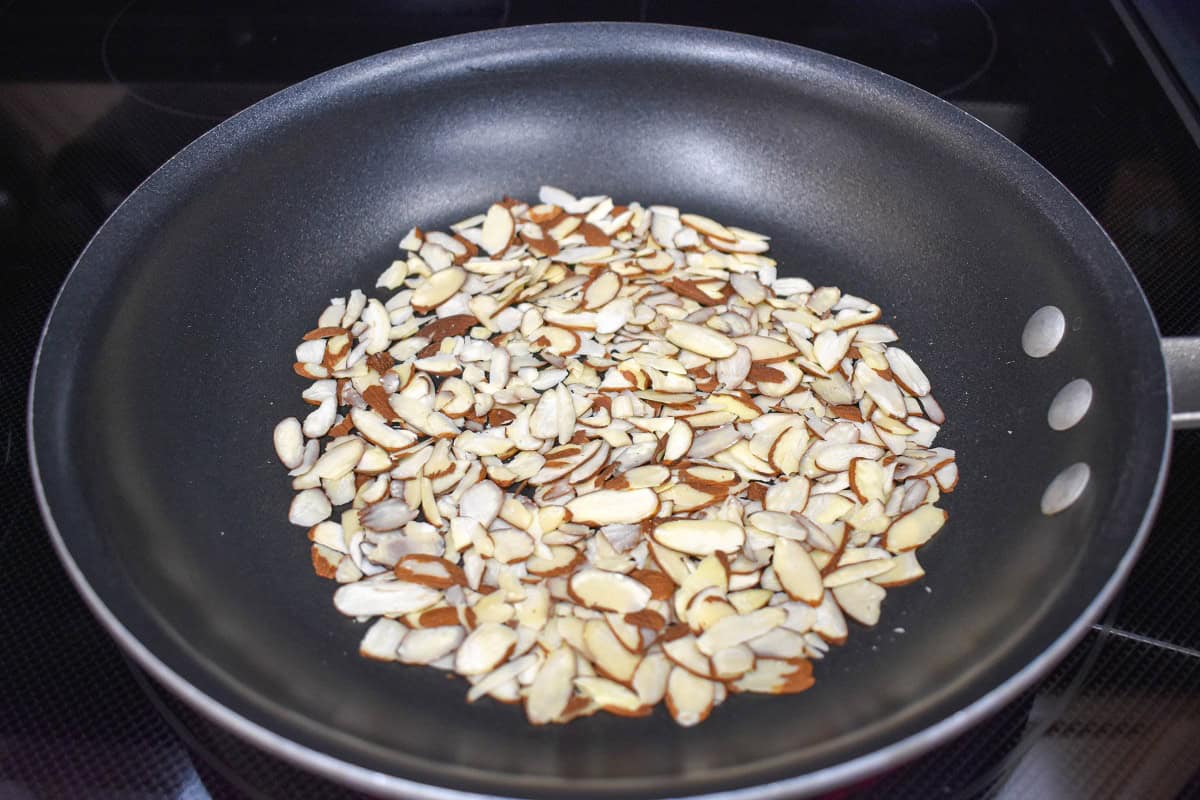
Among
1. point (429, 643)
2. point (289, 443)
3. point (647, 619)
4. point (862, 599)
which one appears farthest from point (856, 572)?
point (289, 443)

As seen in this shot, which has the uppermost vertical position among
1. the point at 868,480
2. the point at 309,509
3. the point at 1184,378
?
the point at 1184,378

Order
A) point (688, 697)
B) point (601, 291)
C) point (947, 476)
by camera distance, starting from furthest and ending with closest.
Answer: point (601, 291)
point (947, 476)
point (688, 697)

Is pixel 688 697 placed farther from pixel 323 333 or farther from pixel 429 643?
pixel 323 333

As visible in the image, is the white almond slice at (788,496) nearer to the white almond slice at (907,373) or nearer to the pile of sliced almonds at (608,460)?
the pile of sliced almonds at (608,460)

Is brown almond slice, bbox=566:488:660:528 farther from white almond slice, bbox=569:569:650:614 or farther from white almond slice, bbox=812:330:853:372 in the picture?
white almond slice, bbox=812:330:853:372

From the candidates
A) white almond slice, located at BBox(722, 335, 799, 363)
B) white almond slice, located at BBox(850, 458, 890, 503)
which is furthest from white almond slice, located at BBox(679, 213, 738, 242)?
white almond slice, located at BBox(850, 458, 890, 503)

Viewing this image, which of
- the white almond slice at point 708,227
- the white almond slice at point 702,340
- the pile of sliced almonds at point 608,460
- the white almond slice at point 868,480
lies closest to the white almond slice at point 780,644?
the pile of sliced almonds at point 608,460
